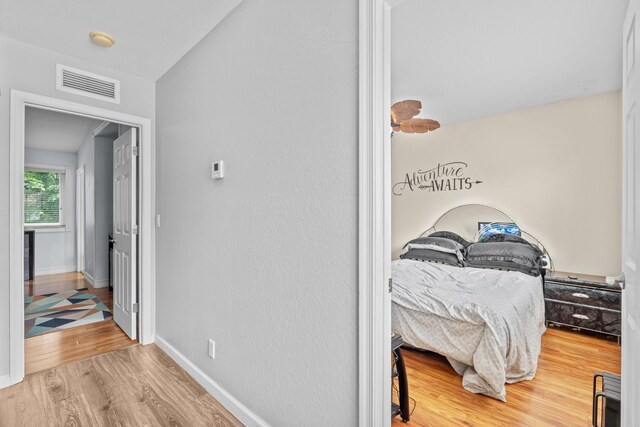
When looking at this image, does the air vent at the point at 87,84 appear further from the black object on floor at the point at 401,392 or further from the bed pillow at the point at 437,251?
the bed pillow at the point at 437,251

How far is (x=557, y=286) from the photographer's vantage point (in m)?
3.28

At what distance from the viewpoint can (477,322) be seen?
218 centimetres

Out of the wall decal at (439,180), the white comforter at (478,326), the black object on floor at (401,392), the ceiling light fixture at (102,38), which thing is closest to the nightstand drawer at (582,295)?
the white comforter at (478,326)

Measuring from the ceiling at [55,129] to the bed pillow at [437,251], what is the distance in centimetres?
491

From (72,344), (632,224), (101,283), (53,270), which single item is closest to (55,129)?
(101,283)

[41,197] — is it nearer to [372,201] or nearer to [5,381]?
[5,381]

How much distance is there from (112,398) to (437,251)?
11.7 feet

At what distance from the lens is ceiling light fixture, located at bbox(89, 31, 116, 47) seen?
2150mm

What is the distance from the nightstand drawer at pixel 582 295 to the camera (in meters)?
2.95

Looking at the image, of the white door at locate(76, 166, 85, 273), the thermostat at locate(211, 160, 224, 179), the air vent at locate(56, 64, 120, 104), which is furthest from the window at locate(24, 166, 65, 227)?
the thermostat at locate(211, 160, 224, 179)

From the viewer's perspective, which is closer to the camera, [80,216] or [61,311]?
[61,311]

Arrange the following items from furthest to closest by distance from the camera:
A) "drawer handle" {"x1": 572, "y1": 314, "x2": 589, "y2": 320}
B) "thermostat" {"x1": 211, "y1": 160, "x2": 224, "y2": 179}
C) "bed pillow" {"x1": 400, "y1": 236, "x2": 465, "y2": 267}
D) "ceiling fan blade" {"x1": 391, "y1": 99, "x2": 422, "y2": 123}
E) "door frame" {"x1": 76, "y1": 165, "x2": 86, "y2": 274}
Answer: "door frame" {"x1": 76, "y1": 165, "x2": 86, "y2": 274}
"bed pillow" {"x1": 400, "y1": 236, "x2": 465, "y2": 267}
"drawer handle" {"x1": 572, "y1": 314, "x2": 589, "y2": 320}
"ceiling fan blade" {"x1": 391, "y1": 99, "x2": 422, "y2": 123}
"thermostat" {"x1": 211, "y1": 160, "x2": 224, "y2": 179}

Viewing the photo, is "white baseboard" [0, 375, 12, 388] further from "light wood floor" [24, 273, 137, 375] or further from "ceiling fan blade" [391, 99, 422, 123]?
"ceiling fan blade" [391, 99, 422, 123]

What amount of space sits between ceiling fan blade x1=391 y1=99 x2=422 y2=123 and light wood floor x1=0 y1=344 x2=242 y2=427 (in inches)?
107
